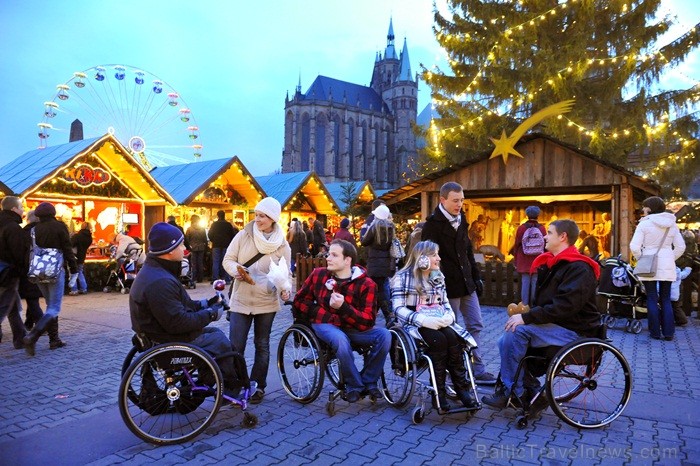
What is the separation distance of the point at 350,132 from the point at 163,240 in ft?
264

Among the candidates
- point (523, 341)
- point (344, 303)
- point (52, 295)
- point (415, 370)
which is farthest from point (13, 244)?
point (523, 341)

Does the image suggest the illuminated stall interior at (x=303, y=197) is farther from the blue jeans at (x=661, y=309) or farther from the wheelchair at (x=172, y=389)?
the wheelchair at (x=172, y=389)

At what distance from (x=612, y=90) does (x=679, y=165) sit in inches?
122

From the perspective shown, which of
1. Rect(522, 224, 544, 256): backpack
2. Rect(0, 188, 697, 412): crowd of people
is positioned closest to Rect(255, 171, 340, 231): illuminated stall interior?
Rect(522, 224, 544, 256): backpack

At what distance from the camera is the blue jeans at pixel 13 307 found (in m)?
6.44

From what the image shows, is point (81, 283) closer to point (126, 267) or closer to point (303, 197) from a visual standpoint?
point (126, 267)

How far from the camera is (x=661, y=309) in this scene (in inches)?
289

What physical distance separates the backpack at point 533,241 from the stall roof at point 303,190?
14.0m

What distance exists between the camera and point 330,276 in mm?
4605

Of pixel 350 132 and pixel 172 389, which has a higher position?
pixel 350 132

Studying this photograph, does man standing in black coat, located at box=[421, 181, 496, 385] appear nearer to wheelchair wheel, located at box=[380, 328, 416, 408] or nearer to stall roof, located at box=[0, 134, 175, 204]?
wheelchair wheel, located at box=[380, 328, 416, 408]

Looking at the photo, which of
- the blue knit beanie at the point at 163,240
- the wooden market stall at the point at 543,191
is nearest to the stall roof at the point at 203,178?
the wooden market stall at the point at 543,191

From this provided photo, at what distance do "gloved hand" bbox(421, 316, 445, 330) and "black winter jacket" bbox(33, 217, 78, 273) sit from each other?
17.1ft

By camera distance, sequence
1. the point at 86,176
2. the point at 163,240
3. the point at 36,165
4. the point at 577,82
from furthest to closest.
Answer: the point at 577,82 < the point at 86,176 < the point at 36,165 < the point at 163,240
